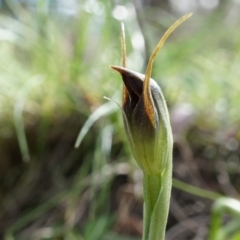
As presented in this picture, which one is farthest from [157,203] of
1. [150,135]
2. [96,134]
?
[96,134]

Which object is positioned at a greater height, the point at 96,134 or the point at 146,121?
the point at 146,121

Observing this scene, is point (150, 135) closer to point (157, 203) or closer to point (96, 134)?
point (157, 203)

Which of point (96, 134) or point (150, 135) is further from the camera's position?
point (96, 134)

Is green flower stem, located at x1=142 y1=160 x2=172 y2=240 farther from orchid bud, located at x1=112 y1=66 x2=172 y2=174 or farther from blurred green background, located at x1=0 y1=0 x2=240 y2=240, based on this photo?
blurred green background, located at x1=0 y1=0 x2=240 y2=240

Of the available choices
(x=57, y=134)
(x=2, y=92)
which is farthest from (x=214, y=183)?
(x=2, y=92)

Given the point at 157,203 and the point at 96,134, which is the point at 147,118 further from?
the point at 96,134

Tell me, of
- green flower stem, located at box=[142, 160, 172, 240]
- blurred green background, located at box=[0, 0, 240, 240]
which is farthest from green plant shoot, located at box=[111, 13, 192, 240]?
blurred green background, located at box=[0, 0, 240, 240]

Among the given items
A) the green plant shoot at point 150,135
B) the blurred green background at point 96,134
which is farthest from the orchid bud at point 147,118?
the blurred green background at point 96,134
